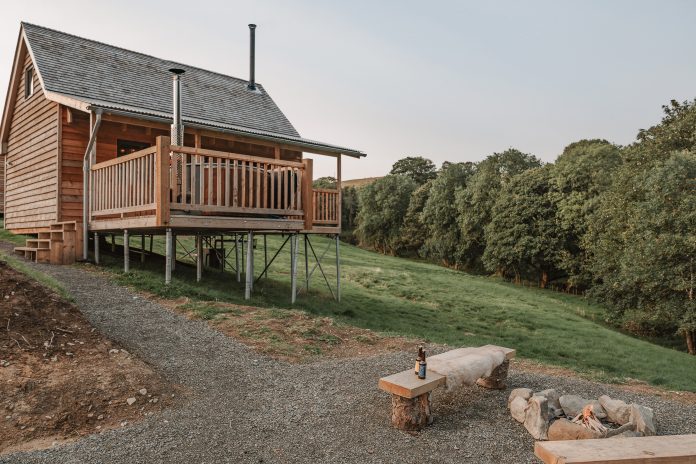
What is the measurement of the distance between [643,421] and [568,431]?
0.82 metres

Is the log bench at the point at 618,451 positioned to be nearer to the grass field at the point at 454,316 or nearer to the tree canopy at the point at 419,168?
the grass field at the point at 454,316

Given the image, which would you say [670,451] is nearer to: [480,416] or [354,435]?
[480,416]

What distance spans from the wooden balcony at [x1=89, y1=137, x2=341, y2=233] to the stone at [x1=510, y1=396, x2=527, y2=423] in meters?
6.97

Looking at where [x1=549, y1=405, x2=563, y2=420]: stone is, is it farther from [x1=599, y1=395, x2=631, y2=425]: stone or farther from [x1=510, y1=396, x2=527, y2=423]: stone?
[x1=599, y1=395, x2=631, y2=425]: stone

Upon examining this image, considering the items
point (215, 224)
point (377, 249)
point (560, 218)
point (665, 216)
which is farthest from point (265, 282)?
point (377, 249)

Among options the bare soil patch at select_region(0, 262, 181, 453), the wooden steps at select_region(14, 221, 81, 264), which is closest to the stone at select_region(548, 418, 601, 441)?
the bare soil patch at select_region(0, 262, 181, 453)

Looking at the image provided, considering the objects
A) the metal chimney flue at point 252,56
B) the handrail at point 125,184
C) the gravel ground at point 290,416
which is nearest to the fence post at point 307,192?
the handrail at point 125,184

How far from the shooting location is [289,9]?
48.9 feet

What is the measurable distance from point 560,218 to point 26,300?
31.1 metres

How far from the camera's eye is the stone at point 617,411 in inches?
184

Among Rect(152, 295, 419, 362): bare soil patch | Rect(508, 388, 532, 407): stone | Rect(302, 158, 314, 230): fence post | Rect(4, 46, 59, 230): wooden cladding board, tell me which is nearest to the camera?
Rect(508, 388, 532, 407): stone

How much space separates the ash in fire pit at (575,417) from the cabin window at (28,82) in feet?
59.0

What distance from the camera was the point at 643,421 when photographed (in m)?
4.49

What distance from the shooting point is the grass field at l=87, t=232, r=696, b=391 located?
10523 mm
